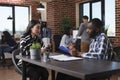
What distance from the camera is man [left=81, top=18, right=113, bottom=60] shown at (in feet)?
8.92

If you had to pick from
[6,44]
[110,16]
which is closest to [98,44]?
[110,16]

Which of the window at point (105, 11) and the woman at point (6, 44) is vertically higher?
the window at point (105, 11)

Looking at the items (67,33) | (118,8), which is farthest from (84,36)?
(118,8)

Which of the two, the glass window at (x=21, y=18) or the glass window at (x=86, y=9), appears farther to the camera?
the glass window at (x=21, y=18)

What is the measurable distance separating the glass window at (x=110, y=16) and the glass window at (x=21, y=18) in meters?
3.93

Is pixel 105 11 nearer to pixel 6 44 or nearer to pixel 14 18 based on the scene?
pixel 6 44

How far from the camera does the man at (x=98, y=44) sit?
2.72 meters

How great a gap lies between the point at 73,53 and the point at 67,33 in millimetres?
3301

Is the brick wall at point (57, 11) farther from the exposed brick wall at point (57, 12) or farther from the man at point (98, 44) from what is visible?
the man at point (98, 44)

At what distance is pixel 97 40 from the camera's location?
9.14 ft

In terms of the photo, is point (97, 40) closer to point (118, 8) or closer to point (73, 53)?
point (73, 53)

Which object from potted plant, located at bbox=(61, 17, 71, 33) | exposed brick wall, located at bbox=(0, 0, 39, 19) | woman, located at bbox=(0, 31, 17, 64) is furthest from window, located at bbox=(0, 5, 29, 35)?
potted plant, located at bbox=(61, 17, 71, 33)

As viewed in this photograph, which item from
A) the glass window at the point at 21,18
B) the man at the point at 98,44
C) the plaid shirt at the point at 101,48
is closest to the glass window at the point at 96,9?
the glass window at the point at 21,18

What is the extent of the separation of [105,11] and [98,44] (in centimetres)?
464
